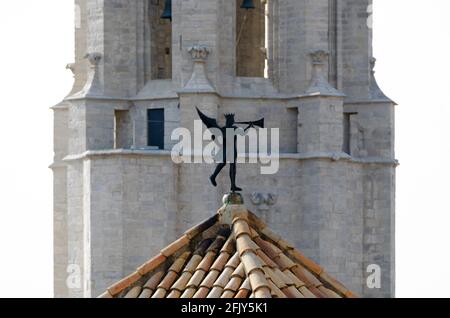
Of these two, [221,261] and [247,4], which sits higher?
[247,4]

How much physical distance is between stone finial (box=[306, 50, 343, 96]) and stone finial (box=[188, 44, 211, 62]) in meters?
2.63

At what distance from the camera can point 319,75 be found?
A: 66875mm

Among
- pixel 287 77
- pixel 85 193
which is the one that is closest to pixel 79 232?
pixel 85 193

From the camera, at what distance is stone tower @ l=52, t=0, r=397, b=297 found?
217 feet

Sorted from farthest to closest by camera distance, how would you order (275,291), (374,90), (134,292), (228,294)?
(374,90) → (134,292) → (228,294) → (275,291)

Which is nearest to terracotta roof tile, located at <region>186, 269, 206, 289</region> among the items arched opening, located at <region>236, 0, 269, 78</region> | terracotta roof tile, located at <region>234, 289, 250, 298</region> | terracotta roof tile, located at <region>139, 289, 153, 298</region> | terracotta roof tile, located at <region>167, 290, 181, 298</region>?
Answer: terracotta roof tile, located at <region>167, 290, 181, 298</region>

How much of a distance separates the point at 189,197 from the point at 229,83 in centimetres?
299

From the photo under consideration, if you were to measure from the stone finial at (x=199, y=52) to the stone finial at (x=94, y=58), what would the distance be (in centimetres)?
239

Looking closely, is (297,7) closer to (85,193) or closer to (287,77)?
(287,77)

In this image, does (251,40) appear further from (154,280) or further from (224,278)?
(224,278)

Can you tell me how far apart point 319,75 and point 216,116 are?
9.35 feet

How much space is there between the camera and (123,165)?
66062 millimetres

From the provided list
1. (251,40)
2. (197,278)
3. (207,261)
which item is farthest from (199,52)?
(197,278)

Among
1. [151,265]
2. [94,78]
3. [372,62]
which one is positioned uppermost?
[372,62]
